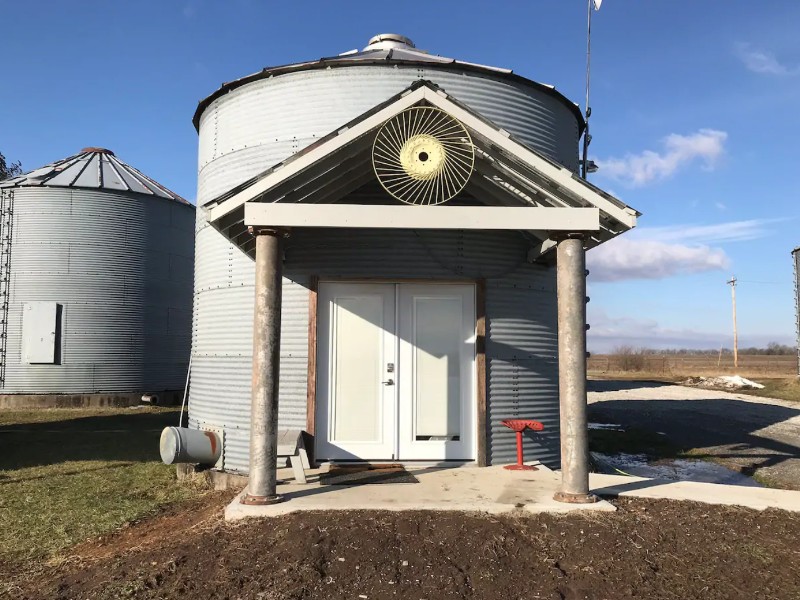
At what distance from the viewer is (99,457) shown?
11047 mm

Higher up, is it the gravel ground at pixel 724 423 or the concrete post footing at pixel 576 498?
the concrete post footing at pixel 576 498

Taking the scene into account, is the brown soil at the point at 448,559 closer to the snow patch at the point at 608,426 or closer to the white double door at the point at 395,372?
the white double door at the point at 395,372

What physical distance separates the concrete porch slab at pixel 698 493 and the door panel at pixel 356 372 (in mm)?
2824

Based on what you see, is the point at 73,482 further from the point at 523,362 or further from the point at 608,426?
the point at 608,426

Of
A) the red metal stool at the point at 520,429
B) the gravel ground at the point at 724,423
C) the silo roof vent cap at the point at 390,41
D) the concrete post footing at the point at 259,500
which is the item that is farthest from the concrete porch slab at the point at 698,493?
the silo roof vent cap at the point at 390,41

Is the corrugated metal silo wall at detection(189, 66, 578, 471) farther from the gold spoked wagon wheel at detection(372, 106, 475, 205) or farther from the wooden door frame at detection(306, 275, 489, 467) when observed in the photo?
the gold spoked wagon wheel at detection(372, 106, 475, 205)

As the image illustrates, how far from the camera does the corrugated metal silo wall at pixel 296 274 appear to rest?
8555 millimetres

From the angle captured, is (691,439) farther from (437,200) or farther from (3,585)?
(3,585)

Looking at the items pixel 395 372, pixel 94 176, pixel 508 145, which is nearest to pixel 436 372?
pixel 395 372

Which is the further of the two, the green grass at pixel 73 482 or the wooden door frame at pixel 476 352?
the wooden door frame at pixel 476 352

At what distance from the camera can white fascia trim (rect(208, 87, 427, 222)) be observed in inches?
250

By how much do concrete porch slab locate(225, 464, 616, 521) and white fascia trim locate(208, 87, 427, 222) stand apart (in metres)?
3.04

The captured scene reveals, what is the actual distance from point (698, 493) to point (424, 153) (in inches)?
189

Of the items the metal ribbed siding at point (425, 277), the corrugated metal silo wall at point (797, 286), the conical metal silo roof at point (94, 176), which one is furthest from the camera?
the corrugated metal silo wall at point (797, 286)
